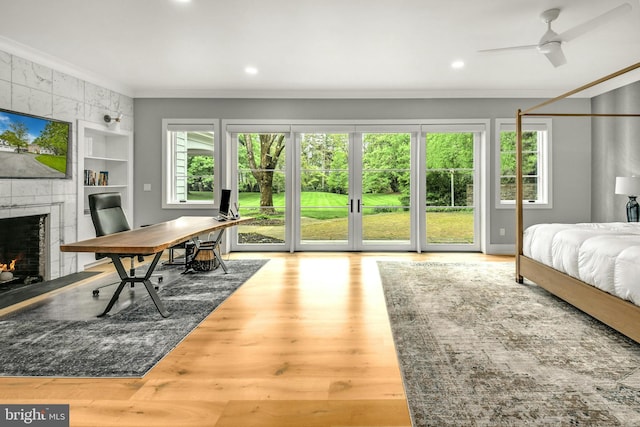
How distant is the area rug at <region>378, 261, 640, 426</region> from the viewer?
1801 millimetres

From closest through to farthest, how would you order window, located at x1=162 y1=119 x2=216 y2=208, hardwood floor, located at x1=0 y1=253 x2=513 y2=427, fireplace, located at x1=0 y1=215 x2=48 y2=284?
hardwood floor, located at x1=0 y1=253 x2=513 y2=427 < fireplace, located at x1=0 y1=215 x2=48 y2=284 < window, located at x1=162 y1=119 x2=216 y2=208

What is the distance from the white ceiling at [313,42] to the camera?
346 cm

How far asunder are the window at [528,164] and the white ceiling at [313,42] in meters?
0.64

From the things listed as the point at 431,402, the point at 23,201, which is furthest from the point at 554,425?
the point at 23,201

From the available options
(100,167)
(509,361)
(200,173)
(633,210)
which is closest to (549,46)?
(633,210)

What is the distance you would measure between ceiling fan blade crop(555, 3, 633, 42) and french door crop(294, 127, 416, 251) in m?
3.12

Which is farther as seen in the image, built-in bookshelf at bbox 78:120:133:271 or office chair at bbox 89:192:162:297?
built-in bookshelf at bbox 78:120:133:271

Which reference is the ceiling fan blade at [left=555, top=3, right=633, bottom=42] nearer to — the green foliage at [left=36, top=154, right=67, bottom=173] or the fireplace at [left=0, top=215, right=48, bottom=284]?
the green foliage at [left=36, top=154, right=67, bottom=173]

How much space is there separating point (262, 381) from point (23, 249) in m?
3.80

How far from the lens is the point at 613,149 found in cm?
576

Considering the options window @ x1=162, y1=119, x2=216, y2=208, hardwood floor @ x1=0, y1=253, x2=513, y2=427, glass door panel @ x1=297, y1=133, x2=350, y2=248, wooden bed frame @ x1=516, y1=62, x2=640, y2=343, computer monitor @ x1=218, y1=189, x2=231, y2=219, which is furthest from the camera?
glass door panel @ x1=297, y1=133, x2=350, y2=248

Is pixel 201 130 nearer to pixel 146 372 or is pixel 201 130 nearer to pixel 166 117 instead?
pixel 166 117

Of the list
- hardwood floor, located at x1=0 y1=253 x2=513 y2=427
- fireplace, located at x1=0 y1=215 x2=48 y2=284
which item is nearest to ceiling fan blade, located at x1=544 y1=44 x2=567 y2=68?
hardwood floor, located at x1=0 y1=253 x2=513 y2=427

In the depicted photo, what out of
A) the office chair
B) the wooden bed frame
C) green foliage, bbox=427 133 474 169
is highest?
green foliage, bbox=427 133 474 169
